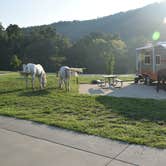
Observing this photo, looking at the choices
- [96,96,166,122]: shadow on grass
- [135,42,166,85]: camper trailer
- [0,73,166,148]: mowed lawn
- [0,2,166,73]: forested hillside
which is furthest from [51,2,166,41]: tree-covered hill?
[0,73,166,148]: mowed lawn

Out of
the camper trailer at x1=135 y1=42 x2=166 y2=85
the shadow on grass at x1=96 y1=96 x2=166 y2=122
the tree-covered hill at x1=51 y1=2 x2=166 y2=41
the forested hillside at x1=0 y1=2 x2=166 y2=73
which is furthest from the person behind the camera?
the tree-covered hill at x1=51 y1=2 x2=166 y2=41

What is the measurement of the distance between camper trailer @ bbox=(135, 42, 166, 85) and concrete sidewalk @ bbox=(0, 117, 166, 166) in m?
11.1

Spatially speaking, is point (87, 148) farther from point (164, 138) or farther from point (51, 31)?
point (51, 31)

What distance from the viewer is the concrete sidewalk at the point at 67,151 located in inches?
138

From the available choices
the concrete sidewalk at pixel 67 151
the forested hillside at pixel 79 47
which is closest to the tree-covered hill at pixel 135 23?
the forested hillside at pixel 79 47

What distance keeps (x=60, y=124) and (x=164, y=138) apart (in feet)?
7.04

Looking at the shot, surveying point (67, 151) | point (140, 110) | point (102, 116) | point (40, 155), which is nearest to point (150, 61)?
point (140, 110)

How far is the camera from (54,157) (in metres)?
3.70

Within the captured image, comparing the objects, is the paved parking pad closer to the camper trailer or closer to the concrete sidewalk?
the concrete sidewalk

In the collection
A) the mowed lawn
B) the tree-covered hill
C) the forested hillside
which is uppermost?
the tree-covered hill

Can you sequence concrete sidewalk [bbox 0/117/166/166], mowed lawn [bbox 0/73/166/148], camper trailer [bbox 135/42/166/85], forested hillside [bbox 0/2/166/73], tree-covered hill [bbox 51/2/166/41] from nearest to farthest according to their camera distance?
1. concrete sidewalk [bbox 0/117/166/166]
2. mowed lawn [bbox 0/73/166/148]
3. camper trailer [bbox 135/42/166/85]
4. forested hillside [bbox 0/2/166/73]
5. tree-covered hill [bbox 51/2/166/41]

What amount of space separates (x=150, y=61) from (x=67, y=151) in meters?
12.9

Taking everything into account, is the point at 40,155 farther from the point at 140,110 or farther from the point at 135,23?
the point at 135,23

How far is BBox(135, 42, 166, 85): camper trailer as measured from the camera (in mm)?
14594
